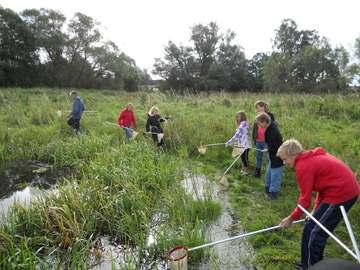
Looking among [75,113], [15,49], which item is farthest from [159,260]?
[15,49]

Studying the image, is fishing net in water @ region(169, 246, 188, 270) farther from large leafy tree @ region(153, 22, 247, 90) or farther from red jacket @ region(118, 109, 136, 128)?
large leafy tree @ region(153, 22, 247, 90)

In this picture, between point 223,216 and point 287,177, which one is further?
point 287,177

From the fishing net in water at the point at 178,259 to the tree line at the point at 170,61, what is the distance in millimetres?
27107

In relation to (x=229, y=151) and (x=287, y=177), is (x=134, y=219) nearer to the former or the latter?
(x=287, y=177)

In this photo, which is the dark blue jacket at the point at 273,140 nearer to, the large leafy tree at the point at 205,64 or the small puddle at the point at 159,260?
the small puddle at the point at 159,260

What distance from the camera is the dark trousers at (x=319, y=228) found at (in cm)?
298

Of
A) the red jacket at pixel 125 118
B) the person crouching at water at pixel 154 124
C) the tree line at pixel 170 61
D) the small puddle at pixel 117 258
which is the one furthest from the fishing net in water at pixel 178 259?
the tree line at pixel 170 61

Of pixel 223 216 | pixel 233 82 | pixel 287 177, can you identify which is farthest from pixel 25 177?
pixel 233 82

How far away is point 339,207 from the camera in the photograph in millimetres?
2957

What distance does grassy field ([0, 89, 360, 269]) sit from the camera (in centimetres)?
371

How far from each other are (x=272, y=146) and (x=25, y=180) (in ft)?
16.4

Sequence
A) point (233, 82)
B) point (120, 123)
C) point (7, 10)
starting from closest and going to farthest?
1. point (120, 123)
2. point (7, 10)
3. point (233, 82)

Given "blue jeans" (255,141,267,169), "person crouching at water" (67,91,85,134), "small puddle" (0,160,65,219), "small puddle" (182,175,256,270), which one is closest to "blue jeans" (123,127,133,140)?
"person crouching at water" (67,91,85,134)

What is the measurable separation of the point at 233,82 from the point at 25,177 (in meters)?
33.2
